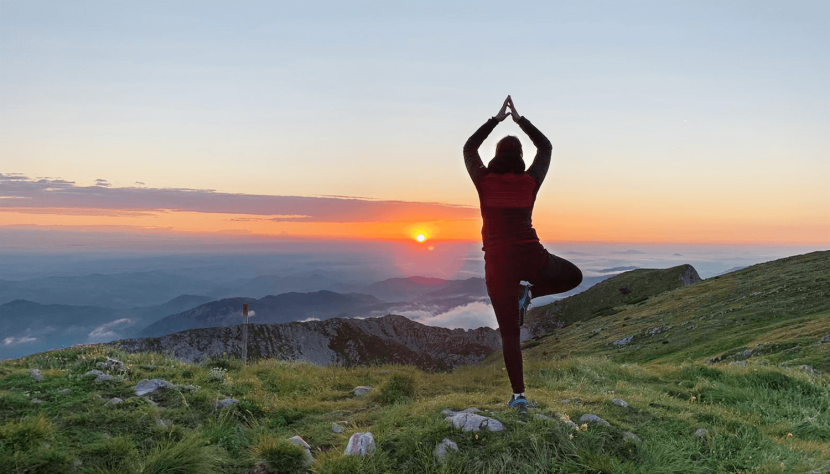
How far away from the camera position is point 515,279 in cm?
734

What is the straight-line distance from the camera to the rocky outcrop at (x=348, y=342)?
5576 inches

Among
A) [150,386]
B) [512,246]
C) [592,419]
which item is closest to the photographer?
[592,419]

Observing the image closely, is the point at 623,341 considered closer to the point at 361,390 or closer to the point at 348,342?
the point at 361,390

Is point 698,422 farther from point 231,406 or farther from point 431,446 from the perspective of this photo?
point 231,406

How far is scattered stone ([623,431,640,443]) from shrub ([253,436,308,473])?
4.39 metres

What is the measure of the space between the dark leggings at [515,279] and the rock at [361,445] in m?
2.39

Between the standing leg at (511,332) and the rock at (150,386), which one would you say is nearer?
the standing leg at (511,332)

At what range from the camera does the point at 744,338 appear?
31.8 m

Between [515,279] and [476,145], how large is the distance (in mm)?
2216

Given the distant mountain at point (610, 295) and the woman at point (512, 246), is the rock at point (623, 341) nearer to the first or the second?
the woman at point (512, 246)

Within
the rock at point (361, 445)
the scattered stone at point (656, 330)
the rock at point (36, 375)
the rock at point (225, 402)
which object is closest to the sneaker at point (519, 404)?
the rock at point (361, 445)

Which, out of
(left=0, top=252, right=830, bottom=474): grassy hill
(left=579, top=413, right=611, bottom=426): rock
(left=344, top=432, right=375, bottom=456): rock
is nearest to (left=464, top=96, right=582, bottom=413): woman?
(left=579, top=413, right=611, bottom=426): rock

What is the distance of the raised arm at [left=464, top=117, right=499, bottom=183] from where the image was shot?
7.60m

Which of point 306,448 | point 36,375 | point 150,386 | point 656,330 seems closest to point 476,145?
point 306,448
